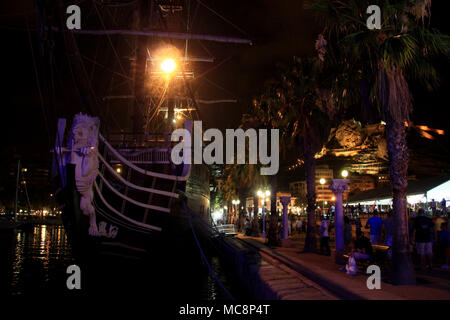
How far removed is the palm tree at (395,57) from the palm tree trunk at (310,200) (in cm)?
699

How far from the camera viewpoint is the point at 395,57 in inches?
314

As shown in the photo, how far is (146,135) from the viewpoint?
13289 millimetres

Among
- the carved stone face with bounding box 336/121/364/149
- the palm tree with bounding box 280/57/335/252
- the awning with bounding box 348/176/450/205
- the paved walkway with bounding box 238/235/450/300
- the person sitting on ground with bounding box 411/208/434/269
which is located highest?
the carved stone face with bounding box 336/121/364/149

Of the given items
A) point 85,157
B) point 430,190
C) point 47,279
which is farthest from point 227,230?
point 85,157

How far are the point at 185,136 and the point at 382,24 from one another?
6773 millimetres

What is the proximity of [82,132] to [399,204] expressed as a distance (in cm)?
821

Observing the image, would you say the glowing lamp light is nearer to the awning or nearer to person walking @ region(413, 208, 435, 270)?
the awning

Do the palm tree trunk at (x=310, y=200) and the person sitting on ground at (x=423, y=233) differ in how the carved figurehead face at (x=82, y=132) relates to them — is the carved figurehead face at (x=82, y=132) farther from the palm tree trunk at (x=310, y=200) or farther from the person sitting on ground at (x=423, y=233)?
the palm tree trunk at (x=310, y=200)

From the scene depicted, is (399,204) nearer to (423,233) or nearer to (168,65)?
(423,233)

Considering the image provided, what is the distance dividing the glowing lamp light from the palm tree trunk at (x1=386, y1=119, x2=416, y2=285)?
722 inches

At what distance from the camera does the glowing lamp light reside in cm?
2434

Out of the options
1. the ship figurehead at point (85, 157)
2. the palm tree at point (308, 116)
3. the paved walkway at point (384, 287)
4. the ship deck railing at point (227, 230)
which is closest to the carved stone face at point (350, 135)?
the ship deck railing at point (227, 230)

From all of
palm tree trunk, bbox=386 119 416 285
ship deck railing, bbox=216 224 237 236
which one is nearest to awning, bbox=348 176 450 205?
ship deck railing, bbox=216 224 237 236
